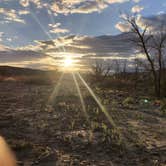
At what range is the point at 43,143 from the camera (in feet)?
31.9

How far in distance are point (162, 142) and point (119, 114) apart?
5.99 metres

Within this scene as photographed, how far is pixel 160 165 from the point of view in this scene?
7.73 metres

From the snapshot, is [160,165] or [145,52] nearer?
[160,165]

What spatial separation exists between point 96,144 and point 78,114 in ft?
18.9

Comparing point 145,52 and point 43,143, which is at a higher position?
point 145,52

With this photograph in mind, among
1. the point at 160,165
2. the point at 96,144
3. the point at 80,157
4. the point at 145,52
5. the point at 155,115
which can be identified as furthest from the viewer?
the point at 145,52

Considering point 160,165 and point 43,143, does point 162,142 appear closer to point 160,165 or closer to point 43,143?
point 160,165

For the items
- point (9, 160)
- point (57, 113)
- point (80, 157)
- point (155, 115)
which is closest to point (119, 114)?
point (155, 115)

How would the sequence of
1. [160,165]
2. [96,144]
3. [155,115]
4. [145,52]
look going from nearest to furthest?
[160,165] → [96,144] → [155,115] → [145,52]

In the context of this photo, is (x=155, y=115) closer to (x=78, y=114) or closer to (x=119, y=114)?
(x=119, y=114)

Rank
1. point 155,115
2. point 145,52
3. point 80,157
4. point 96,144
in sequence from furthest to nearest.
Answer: point 145,52
point 155,115
point 96,144
point 80,157

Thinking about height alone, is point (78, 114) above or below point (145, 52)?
below

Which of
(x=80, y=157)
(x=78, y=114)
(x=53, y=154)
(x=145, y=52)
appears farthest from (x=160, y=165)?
(x=145, y=52)

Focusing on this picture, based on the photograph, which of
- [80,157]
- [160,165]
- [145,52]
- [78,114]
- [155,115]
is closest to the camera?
[160,165]
